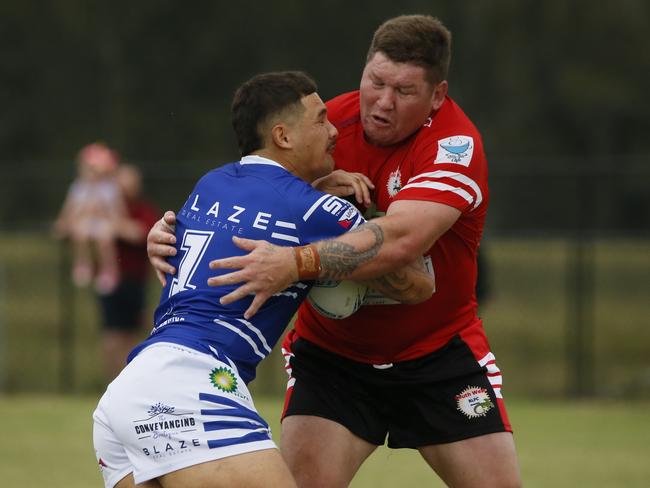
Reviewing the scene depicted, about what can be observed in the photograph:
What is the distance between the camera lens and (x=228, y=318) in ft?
13.7

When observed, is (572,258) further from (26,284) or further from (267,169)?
(267,169)

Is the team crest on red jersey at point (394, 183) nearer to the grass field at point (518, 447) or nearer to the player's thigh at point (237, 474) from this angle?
the player's thigh at point (237, 474)

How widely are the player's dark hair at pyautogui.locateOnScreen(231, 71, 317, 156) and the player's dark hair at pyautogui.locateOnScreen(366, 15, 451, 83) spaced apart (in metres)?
0.48

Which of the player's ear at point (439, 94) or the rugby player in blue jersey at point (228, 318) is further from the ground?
the player's ear at point (439, 94)

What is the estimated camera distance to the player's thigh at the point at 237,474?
389cm

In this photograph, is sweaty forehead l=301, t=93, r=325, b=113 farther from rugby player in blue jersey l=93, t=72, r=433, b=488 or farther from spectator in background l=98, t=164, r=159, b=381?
spectator in background l=98, t=164, r=159, b=381

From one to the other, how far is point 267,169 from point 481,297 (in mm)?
8518

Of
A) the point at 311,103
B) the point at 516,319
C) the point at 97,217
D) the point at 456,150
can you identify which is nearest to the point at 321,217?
the point at 311,103

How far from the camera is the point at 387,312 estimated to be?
508 cm

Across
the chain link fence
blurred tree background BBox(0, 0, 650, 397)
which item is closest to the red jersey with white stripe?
the chain link fence

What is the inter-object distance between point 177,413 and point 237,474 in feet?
0.94

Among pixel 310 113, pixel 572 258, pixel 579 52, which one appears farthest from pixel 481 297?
pixel 579 52

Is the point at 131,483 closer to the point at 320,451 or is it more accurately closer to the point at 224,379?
the point at 224,379

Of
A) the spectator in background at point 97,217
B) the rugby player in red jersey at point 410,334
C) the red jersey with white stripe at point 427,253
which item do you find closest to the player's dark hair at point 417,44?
the rugby player in red jersey at point 410,334
